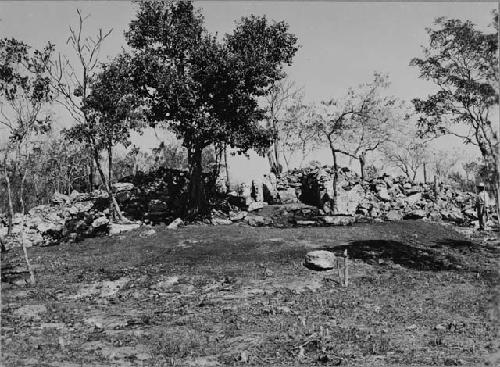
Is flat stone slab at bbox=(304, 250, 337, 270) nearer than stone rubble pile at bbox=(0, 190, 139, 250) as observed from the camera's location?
Yes

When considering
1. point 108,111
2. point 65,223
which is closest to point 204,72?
point 108,111

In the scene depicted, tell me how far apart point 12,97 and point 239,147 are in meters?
14.4

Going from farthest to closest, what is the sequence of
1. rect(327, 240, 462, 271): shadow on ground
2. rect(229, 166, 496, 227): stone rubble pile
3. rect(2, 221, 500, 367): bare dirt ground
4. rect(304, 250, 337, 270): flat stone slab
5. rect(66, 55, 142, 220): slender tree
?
rect(229, 166, 496, 227): stone rubble pile, rect(66, 55, 142, 220): slender tree, rect(327, 240, 462, 271): shadow on ground, rect(304, 250, 337, 270): flat stone slab, rect(2, 221, 500, 367): bare dirt ground

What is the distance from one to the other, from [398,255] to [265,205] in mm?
16402

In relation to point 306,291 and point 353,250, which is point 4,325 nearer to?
point 306,291

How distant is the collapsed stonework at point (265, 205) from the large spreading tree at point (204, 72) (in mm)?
5515

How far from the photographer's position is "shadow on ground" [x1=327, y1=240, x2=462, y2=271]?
66.1ft

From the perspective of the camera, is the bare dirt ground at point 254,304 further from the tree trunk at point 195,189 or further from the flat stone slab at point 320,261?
the tree trunk at point 195,189

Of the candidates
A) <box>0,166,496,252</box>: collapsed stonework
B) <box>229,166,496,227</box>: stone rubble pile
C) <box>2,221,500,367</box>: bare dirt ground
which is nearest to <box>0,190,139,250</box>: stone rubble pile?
<box>0,166,496,252</box>: collapsed stonework

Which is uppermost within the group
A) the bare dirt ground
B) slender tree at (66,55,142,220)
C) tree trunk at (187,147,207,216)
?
slender tree at (66,55,142,220)

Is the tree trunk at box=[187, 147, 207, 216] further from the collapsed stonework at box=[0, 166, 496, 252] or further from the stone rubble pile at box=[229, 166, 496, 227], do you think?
the stone rubble pile at box=[229, 166, 496, 227]

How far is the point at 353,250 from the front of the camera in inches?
862

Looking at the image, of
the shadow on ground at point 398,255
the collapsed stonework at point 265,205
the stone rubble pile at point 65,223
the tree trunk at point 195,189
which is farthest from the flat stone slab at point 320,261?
the tree trunk at point 195,189

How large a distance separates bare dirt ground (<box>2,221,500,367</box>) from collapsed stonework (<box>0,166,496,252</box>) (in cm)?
592
